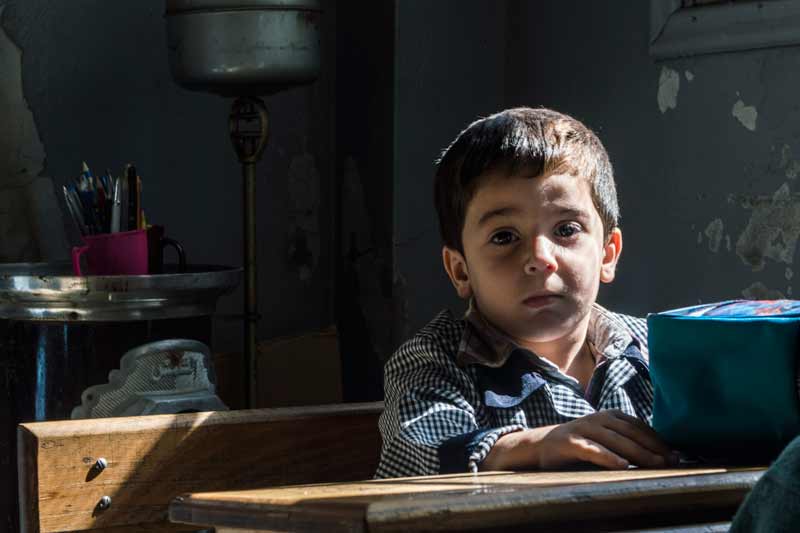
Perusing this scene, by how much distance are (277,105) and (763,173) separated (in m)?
1.50

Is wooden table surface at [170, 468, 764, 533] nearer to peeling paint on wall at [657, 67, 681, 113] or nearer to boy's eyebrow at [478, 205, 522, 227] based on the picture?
boy's eyebrow at [478, 205, 522, 227]

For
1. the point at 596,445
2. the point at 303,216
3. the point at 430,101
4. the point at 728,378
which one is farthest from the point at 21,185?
the point at 728,378

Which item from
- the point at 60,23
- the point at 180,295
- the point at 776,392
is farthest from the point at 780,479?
the point at 60,23

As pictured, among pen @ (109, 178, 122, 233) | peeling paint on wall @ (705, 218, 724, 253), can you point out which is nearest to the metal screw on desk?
pen @ (109, 178, 122, 233)

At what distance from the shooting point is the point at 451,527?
812mm

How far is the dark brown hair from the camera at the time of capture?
160cm

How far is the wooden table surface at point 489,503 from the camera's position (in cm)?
81

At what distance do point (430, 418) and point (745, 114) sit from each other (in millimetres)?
1441

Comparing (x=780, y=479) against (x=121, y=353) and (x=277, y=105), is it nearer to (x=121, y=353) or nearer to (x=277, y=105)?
(x=121, y=353)

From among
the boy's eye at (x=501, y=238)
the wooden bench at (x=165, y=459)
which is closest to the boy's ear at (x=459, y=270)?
the boy's eye at (x=501, y=238)

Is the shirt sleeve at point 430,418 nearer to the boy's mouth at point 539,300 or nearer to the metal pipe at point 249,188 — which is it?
the boy's mouth at point 539,300

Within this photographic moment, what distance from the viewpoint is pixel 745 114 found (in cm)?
260

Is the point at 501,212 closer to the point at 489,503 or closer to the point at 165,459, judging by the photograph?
the point at 165,459

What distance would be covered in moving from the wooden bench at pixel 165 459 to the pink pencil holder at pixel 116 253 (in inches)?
40.6
